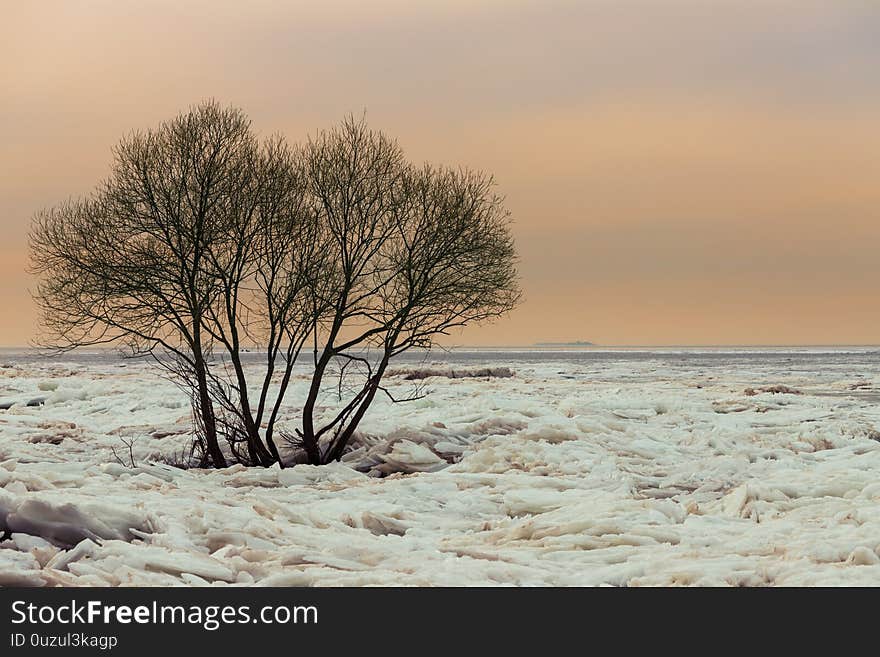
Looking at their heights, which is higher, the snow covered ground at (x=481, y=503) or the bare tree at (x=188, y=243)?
the bare tree at (x=188, y=243)

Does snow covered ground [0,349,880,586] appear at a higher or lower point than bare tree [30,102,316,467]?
lower

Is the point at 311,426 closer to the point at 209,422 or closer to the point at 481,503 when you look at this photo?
the point at 209,422

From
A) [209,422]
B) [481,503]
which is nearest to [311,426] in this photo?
[209,422]

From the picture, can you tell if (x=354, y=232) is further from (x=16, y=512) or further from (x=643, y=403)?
(x=643, y=403)

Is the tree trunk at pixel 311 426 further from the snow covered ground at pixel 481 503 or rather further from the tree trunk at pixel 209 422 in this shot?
the tree trunk at pixel 209 422

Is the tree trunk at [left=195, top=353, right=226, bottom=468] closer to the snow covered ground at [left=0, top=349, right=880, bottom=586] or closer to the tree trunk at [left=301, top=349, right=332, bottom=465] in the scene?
the snow covered ground at [left=0, top=349, right=880, bottom=586]

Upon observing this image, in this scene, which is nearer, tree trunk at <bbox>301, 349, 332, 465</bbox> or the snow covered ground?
the snow covered ground

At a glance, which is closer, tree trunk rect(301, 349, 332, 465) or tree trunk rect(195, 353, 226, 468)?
tree trunk rect(195, 353, 226, 468)

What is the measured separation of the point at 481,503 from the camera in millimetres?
12633

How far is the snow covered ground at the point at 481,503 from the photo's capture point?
802 centimetres

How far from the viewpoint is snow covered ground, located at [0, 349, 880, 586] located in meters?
8.02

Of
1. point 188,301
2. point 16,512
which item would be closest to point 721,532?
point 16,512
